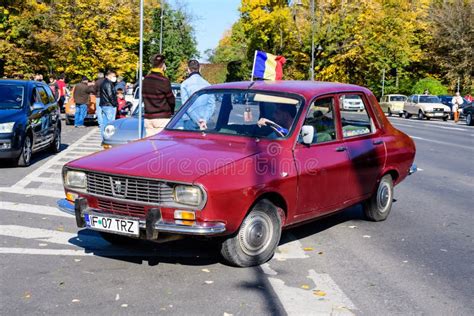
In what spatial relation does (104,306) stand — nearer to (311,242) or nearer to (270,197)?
(270,197)

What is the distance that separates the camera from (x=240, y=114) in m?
7.00

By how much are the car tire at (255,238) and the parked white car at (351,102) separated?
1.82 metres

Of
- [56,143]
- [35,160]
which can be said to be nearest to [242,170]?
[35,160]

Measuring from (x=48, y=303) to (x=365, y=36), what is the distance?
5717 centimetres

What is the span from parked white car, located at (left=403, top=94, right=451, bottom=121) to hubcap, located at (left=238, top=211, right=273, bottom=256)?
38.2 metres

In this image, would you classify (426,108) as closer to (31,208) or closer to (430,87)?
(430,87)

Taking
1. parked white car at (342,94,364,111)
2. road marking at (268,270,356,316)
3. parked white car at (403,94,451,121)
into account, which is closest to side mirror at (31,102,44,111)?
parked white car at (342,94,364,111)

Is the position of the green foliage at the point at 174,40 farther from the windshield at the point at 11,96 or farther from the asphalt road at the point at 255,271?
the asphalt road at the point at 255,271

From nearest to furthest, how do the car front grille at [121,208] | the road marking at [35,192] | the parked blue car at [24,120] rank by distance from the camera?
the car front grille at [121,208], the road marking at [35,192], the parked blue car at [24,120]

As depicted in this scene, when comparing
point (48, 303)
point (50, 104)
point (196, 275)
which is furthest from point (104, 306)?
point (50, 104)

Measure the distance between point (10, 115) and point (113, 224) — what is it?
7862 millimetres

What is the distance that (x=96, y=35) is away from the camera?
47.6 m

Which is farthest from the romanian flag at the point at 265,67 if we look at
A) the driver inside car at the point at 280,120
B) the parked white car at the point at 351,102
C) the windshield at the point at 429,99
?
the windshield at the point at 429,99

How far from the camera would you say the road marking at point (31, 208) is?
8516 mm
